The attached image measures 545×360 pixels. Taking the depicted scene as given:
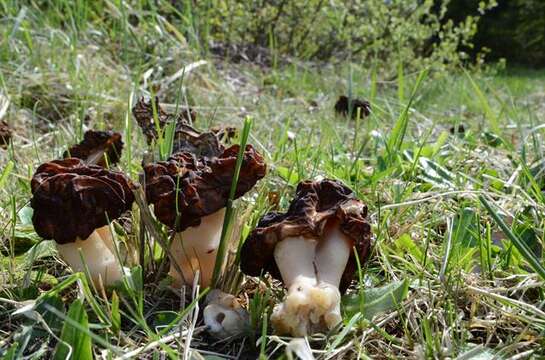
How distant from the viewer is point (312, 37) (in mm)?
8047

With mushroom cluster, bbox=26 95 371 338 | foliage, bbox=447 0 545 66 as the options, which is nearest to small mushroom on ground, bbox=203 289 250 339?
mushroom cluster, bbox=26 95 371 338

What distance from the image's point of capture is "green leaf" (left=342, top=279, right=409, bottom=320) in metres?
1.48

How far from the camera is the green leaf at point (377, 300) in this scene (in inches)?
58.4

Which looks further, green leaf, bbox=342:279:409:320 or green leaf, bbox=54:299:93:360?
green leaf, bbox=342:279:409:320

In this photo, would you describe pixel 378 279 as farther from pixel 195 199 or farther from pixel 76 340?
pixel 76 340

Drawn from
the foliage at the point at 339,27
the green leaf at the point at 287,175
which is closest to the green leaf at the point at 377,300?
the green leaf at the point at 287,175

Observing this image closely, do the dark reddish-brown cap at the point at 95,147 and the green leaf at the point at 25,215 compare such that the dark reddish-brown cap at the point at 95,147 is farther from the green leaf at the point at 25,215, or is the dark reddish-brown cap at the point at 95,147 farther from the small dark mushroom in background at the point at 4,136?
the small dark mushroom in background at the point at 4,136

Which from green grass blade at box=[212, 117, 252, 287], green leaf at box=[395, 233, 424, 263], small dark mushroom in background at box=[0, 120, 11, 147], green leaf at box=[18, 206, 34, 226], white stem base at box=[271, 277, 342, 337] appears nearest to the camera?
white stem base at box=[271, 277, 342, 337]

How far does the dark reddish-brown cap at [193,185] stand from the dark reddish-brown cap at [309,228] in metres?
0.14

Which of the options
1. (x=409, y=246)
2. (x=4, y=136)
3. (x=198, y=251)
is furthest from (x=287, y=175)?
(x=4, y=136)

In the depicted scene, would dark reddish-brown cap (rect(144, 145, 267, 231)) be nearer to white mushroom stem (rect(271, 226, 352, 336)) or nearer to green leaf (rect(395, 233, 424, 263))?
white mushroom stem (rect(271, 226, 352, 336))

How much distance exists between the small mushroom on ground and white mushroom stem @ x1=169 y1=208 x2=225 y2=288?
152 mm

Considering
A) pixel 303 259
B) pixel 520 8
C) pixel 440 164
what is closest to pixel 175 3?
pixel 440 164

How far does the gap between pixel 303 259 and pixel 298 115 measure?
3.10 m
